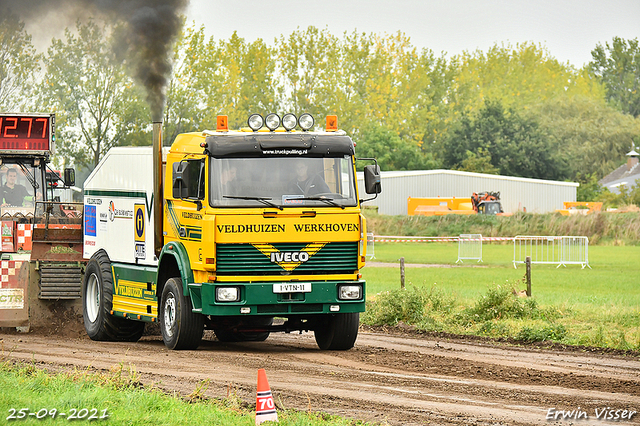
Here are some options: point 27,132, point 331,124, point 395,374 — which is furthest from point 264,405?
point 27,132

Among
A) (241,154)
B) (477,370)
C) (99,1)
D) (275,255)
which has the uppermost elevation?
(99,1)

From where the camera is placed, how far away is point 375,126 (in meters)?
78.0

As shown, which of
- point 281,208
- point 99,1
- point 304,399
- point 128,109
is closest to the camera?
point 304,399

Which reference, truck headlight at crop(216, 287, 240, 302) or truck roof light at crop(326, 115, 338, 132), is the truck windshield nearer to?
truck roof light at crop(326, 115, 338, 132)

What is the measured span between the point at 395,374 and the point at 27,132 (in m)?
11.7

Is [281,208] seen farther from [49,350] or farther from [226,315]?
[49,350]

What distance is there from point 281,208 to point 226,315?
68.2 inches

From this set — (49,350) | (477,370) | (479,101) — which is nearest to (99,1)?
(49,350)

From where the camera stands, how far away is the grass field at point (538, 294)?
52.1 feet

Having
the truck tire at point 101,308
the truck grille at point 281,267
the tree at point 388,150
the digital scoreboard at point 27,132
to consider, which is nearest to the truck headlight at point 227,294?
the truck grille at point 281,267

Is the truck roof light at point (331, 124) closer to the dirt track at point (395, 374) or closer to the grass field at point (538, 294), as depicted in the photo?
the dirt track at point (395, 374)

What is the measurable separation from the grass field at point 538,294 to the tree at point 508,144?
3821 cm

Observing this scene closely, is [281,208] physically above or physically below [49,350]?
above

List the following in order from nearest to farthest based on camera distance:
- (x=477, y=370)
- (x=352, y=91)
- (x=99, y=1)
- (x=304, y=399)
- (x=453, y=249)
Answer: (x=304, y=399) < (x=477, y=370) < (x=99, y=1) < (x=453, y=249) < (x=352, y=91)
